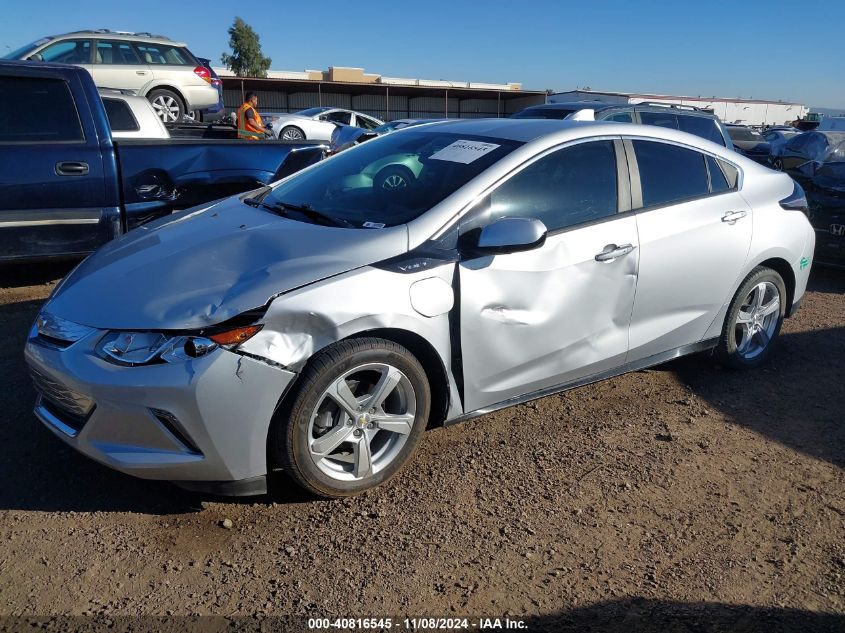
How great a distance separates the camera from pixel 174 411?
254 centimetres

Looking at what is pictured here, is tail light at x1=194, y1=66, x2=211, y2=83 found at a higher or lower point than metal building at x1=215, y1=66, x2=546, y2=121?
higher

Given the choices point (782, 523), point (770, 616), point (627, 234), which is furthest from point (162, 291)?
point (782, 523)

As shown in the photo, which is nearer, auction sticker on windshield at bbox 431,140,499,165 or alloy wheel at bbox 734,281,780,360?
auction sticker on windshield at bbox 431,140,499,165

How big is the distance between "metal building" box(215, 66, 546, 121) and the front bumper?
3335 cm

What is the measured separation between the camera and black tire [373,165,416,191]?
139 inches

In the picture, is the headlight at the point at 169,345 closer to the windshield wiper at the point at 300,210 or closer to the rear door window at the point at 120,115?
the windshield wiper at the point at 300,210

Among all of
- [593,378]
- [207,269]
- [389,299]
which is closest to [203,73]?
[207,269]

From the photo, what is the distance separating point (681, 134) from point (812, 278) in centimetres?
437

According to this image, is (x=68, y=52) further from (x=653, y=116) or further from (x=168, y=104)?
(x=653, y=116)

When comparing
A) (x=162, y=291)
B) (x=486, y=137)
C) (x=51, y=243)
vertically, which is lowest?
(x=51, y=243)

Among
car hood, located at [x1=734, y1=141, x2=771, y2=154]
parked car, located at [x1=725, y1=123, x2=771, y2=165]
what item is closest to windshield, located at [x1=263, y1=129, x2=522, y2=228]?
parked car, located at [x1=725, y1=123, x2=771, y2=165]

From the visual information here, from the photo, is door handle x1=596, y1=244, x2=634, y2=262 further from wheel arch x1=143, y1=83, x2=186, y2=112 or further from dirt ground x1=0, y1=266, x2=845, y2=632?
wheel arch x1=143, y1=83, x2=186, y2=112

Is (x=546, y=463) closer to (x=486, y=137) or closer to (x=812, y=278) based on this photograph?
(x=486, y=137)

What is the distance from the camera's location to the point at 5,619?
2271 millimetres
